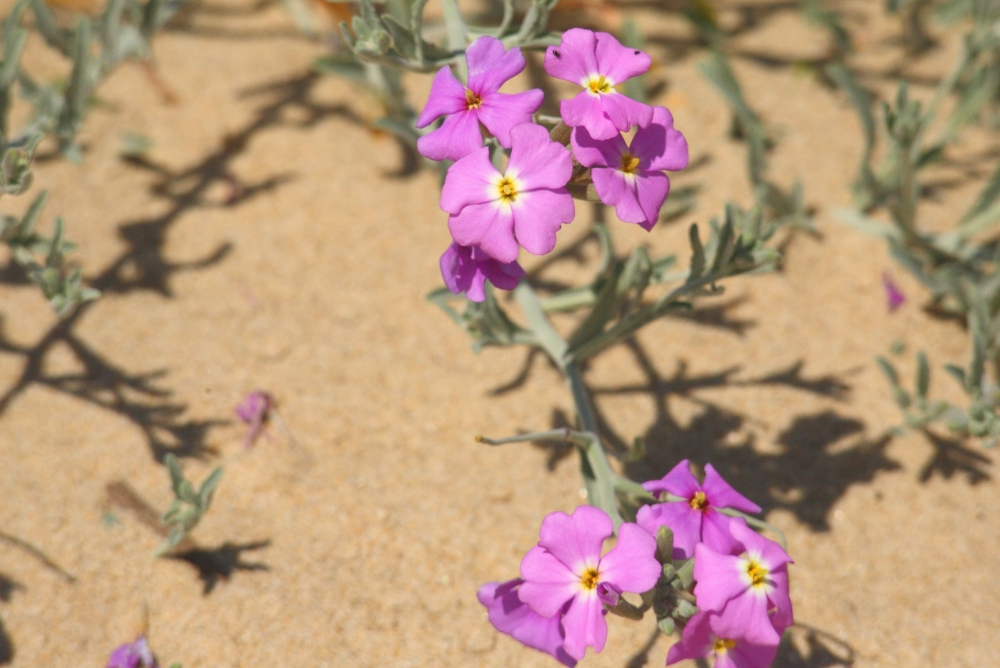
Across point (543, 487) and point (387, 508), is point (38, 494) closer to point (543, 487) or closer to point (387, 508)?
point (387, 508)

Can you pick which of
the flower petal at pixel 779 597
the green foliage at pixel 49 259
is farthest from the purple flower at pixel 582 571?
the green foliage at pixel 49 259

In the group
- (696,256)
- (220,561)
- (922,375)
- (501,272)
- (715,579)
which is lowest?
(220,561)

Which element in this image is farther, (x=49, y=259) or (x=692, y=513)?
(x=49, y=259)

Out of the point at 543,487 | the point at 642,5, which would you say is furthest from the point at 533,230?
the point at 642,5

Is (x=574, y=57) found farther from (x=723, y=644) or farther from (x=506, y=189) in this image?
(x=723, y=644)

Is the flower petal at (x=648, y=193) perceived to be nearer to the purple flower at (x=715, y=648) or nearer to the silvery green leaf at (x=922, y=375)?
the purple flower at (x=715, y=648)

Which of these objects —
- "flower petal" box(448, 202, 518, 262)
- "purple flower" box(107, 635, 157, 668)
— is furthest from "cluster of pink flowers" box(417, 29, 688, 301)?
"purple flower" box(107, 635, 157, 668)

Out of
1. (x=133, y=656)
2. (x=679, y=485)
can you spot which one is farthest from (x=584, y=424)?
(x=133, y=656)
